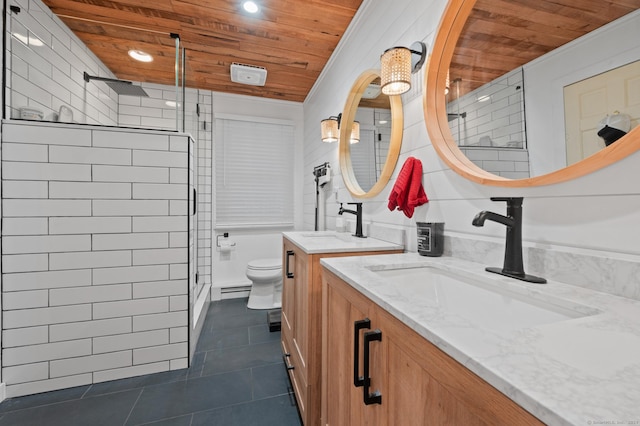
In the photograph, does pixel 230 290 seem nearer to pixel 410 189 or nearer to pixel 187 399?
pixel 187 399

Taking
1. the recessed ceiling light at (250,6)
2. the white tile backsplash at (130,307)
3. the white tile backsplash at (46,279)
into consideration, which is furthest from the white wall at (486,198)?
the white tile backsplash at (46,279)

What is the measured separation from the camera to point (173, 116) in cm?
192

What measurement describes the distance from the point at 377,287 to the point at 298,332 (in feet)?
3.16

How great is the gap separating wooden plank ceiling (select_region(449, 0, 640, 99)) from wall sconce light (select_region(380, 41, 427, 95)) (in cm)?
19

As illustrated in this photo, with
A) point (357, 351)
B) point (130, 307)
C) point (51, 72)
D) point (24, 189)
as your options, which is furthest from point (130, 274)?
point (357, 351)

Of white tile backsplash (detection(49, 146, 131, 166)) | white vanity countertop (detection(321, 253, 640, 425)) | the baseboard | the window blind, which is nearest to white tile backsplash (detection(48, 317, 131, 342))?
white tile backsplash (detection(49, 146, 131, 166))

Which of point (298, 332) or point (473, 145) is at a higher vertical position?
point (473, 145)

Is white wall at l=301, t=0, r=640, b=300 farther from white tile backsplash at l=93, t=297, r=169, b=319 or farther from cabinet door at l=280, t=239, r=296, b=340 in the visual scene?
white tile backsplash at l=93, t=297, r=169, b=319

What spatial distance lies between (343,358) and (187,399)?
4.01 ft

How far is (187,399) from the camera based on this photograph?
152 centimetres

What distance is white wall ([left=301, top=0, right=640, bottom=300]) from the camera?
0.62 metres

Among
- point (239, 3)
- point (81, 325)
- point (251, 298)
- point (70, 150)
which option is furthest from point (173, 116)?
point (251, 298)

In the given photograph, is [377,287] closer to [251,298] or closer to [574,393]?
[574,393]

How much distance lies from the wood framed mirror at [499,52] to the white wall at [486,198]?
39mm
